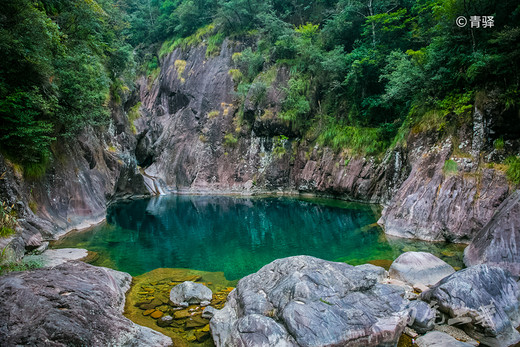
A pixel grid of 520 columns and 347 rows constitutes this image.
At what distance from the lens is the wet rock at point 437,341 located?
4.68 m

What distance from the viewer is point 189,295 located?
6.80 meters

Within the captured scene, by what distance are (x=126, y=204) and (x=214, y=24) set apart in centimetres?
2744

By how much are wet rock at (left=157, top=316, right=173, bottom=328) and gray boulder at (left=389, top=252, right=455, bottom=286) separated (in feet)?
18.1

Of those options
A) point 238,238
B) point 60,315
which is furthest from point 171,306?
point 238,238

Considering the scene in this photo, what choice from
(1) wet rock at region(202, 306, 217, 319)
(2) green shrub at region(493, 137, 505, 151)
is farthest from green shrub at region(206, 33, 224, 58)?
(1) wet rock at region(202, 306, 217, 319)

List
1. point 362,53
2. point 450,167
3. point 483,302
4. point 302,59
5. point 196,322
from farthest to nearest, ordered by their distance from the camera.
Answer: point 302,59 < point 362,53 < point 450,167 < point 196,322 < point 483,302

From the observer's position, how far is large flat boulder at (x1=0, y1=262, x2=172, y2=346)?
406cm

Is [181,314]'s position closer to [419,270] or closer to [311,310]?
[311,310]

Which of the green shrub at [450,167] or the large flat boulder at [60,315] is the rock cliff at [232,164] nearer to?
the green shrub at [450,167]

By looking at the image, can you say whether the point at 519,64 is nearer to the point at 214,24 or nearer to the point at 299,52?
the point at 299,52

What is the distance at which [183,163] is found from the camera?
3509 cm

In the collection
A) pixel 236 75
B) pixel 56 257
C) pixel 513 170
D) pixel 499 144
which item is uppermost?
pixel 236 75

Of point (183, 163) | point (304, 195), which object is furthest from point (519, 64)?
point (183, 163)

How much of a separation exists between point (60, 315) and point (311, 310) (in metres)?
3.91
